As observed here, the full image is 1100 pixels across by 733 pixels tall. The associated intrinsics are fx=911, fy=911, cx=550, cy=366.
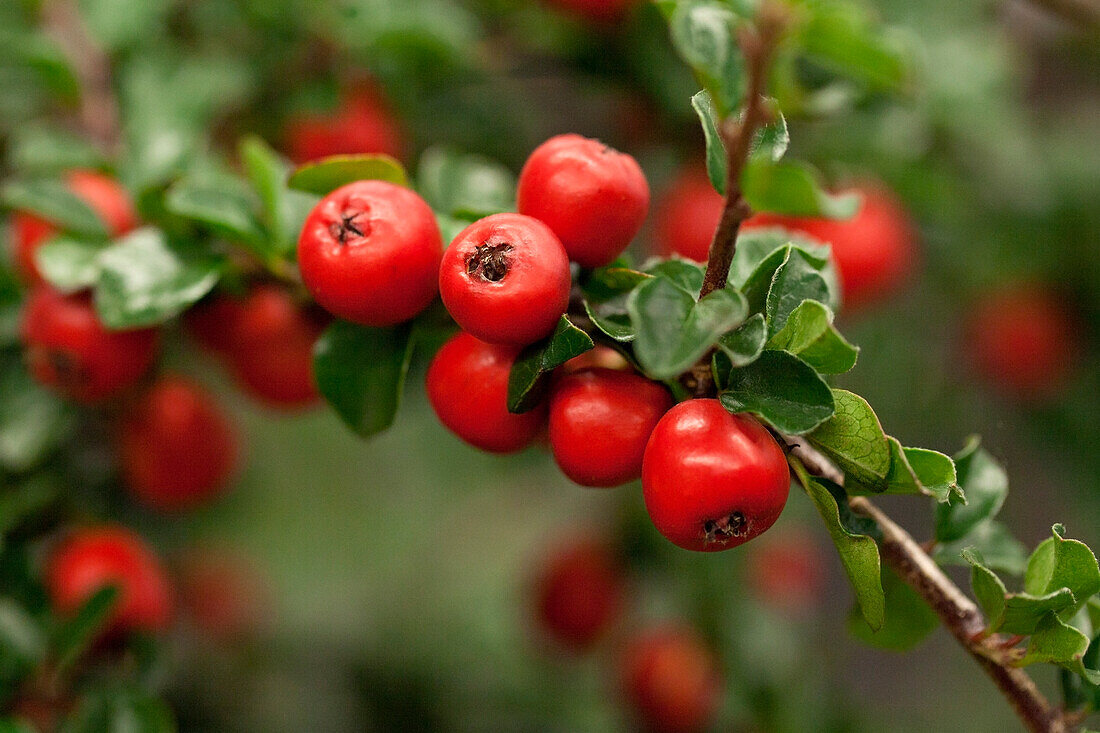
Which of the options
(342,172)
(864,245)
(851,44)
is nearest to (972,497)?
(851,44)

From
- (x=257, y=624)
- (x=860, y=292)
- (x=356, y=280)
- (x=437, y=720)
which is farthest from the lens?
(x=257, y=624)

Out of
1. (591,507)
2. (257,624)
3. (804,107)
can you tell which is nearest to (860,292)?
(804,107)

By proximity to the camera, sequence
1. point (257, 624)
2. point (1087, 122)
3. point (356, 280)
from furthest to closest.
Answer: point (1087, 122)
point (257, 624)
point (356, 280)

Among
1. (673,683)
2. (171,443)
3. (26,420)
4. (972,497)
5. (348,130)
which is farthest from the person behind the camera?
(673,683)

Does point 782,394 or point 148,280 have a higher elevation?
point 782,394

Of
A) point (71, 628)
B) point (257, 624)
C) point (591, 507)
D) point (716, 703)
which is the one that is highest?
point (71, 628)

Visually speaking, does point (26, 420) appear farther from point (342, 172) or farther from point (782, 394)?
point (782, 394)

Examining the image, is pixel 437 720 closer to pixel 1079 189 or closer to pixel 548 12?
pixel 548 12
